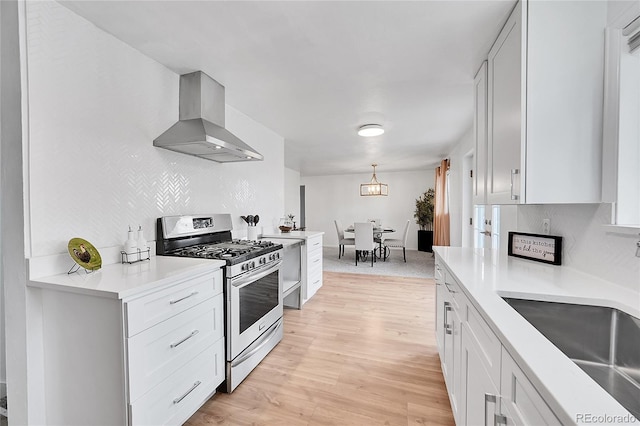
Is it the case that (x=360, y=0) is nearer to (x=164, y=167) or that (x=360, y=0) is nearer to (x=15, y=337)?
(x=164, y=167)

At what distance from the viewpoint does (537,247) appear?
1.72m

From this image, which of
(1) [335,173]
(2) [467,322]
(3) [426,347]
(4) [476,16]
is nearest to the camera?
(2) [467,322]

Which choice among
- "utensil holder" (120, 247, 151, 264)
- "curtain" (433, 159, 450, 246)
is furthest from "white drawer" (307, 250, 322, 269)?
"curtain" (433, 159, 450, 246)

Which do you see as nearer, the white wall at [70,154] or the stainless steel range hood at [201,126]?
the white wall at [70,154]

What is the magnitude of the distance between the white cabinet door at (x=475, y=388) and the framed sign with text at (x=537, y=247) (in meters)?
0.84

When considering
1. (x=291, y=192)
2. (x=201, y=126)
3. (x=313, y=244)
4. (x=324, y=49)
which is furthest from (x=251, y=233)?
(x=291, y=192)

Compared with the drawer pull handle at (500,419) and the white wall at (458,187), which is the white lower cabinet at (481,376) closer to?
the drawer pull handle at (500,419)

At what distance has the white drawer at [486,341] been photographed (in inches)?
33.5

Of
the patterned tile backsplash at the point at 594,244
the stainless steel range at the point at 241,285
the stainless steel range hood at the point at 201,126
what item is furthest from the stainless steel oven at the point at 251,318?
the patterned tile backsplash at the point at 594,244

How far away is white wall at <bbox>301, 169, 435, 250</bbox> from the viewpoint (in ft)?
25.7

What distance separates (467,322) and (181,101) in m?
2.52

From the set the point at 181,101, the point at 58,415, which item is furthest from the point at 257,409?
the point at 181,101

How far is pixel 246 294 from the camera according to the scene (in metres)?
1.95

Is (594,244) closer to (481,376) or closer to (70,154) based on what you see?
(481,376)
